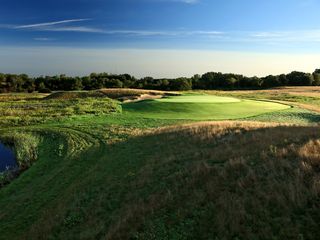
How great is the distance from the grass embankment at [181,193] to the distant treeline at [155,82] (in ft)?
308

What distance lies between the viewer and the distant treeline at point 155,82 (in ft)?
379

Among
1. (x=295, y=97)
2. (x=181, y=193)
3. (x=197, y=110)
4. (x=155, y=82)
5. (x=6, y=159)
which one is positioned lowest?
(x=6, y=159)

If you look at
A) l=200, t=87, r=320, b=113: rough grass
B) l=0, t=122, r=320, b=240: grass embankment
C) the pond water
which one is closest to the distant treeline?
l=200, t=87, r=320, b=113: rough grass

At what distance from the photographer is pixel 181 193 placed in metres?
11.9

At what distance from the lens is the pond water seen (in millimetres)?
22675

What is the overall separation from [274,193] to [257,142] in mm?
6032

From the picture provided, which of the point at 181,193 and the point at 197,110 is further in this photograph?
the point at 197,110

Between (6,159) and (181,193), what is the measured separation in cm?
1737

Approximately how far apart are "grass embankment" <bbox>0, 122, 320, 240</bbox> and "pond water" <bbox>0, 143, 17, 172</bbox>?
3578 mm

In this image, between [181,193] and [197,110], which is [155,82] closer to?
[197,110]

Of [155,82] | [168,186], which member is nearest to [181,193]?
[168,186]

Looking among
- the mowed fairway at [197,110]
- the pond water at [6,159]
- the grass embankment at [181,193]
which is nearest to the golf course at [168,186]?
the grass embankment at [181,193]

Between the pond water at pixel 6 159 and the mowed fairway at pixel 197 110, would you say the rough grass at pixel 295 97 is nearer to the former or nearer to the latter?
the mowed fairway at pixel 197 110

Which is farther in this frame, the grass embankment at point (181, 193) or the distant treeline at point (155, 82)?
the distant treeline at point (155, 82)
